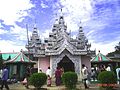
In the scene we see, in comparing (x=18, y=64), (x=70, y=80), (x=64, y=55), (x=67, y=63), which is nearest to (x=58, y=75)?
(x=70, y=80)

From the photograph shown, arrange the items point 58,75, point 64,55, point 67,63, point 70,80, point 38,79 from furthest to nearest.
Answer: point 67,63, point 64,55, point 58,75, point 38,79, point 70,80

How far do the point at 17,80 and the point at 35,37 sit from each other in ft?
105

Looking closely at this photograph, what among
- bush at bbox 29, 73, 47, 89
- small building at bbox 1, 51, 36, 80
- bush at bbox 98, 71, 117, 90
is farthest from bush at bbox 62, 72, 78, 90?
small building at bbox 1, 51, 36, 80

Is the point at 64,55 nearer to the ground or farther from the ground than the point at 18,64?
farther from the ground

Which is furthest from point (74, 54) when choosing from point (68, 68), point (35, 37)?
point (35, 37)

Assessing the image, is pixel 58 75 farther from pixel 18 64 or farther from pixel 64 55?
pixel 18 64

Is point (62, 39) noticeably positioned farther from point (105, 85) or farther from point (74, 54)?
point (105, 85)

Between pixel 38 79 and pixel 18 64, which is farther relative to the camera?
pixel 18 64

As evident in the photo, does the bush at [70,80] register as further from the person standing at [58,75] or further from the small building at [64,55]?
the small building at [64,55]

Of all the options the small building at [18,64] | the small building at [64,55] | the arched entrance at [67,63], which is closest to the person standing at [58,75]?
the small building at [64,55]

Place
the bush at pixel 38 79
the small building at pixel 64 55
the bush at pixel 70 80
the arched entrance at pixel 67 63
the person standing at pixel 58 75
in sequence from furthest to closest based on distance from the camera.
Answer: the arched entrance at pixel 67 63 → the small building at pixel 64 55 → the person standing at pixel 58 75 → the bush at pixel 38 79 → the bush at pixel 70 80

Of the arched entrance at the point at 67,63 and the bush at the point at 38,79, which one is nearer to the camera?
the bush at the point at 38,79

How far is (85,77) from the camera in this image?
16.0 metres

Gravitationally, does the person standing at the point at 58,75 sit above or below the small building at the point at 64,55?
below
